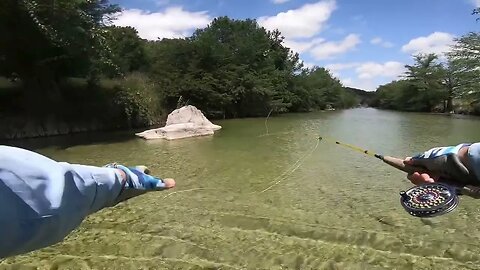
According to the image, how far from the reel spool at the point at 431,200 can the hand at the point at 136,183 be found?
4.56 feet

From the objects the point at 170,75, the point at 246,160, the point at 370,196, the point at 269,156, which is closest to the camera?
the point at 370,196

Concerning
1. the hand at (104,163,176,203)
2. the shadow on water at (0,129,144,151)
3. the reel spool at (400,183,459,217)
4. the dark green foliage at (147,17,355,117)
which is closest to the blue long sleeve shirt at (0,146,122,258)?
the hand at (104,163,176,203)

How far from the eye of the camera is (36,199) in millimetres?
1079

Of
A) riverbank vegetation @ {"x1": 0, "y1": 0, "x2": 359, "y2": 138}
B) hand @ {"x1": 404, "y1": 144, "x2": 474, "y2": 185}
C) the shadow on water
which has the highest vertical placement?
riverbank vegetation @ {"x1": 0, "y1": 0, "x2": 359, "y2": 138}

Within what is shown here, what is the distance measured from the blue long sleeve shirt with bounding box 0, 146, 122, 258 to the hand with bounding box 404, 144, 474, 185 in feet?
6.12

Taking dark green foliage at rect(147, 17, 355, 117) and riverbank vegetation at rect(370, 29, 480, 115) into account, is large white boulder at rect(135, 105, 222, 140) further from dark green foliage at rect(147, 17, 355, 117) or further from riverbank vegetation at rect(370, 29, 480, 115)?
riverbank vegetation at rect(370, 29, 480, 115)

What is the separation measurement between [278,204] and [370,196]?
1.91 metres

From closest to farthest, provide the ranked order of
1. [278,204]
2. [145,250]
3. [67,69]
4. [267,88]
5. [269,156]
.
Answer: [145,250] < [278,204] < [269,156] < [67,69] < [267,88]

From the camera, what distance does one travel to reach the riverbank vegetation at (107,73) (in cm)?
1688

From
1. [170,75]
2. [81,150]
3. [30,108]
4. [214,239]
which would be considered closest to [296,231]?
[214,239]

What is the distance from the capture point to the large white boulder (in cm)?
1900

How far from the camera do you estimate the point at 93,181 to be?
1.33 meters

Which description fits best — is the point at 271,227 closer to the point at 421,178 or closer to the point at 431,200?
the point at 421,178

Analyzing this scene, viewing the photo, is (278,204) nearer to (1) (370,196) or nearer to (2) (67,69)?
(1) (370,196)
